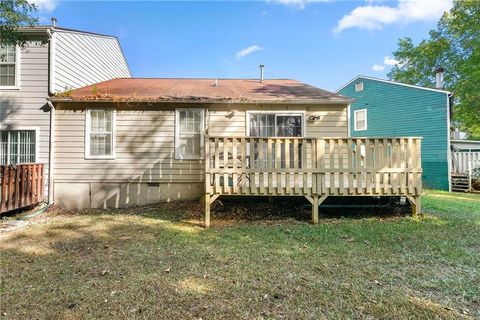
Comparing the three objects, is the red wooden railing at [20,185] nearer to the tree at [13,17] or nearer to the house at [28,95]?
the house at [28,95]

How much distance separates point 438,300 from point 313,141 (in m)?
3.71

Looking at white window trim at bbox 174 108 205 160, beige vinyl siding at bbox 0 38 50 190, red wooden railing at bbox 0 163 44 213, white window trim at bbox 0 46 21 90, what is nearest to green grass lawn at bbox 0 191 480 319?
red wooden railing at bbox 0 163 44 213

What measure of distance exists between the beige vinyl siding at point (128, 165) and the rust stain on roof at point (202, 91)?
356 mm

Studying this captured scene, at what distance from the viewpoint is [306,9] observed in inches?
456

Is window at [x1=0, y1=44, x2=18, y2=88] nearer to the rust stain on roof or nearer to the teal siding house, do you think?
the rust stain on roof

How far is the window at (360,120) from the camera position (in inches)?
624

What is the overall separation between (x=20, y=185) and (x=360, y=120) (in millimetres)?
15791

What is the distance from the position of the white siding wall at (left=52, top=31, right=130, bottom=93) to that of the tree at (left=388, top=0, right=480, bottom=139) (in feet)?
73.3

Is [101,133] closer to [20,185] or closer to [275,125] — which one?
[20,185]

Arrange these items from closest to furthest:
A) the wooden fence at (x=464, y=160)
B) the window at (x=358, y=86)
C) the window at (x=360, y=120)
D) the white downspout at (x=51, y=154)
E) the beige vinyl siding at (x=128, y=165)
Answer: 1. the white downspout at (x=51, y=154)
2. the beige vinyl siding at (x=128, y=165)
3. the wooden fence at (x=464, y=160)
4. the window at (x=360, y=120)
5. the window at (x=358, y=86)

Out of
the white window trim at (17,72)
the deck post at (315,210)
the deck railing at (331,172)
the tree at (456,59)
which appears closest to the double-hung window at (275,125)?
the deck railing at (331,172)

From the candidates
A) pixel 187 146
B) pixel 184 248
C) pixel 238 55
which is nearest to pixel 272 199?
pixel 187 146

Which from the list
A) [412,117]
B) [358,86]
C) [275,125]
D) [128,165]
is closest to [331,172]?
[275,125]

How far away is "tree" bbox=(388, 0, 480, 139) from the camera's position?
19.4 metres
